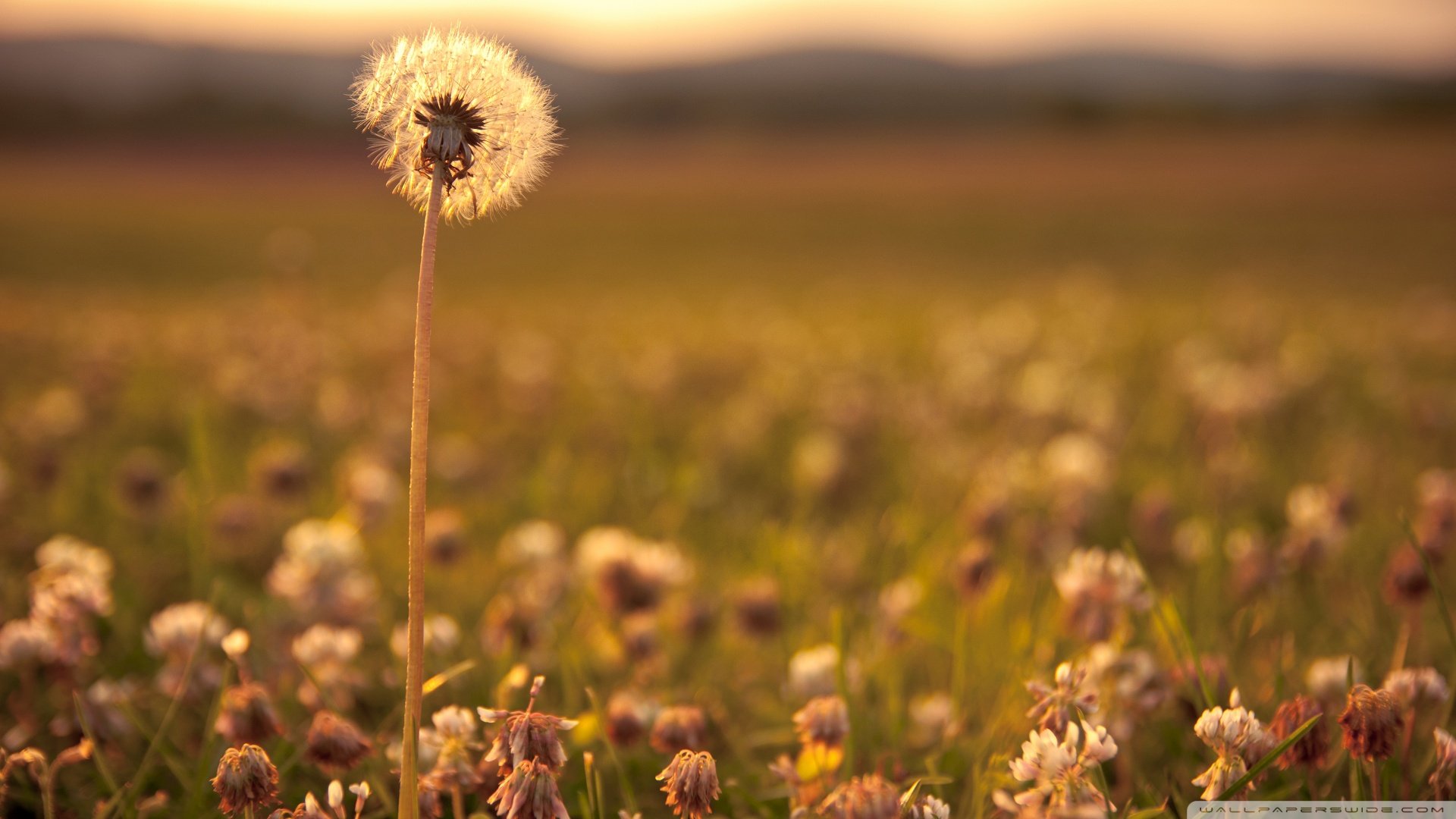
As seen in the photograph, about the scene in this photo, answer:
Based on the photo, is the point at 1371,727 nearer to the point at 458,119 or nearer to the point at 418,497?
the point at 418,497

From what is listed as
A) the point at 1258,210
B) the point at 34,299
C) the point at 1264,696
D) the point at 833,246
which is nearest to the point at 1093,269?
the point at 833,246

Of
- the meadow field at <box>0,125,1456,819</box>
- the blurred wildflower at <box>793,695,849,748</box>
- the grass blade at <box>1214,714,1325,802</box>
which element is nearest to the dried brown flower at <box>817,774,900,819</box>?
the meadow field at <box>0,125,1456,819</box>

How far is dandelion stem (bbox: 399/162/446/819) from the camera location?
988 millimetres

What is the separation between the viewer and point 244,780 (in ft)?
3.75

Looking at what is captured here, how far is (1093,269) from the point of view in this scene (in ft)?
48.0

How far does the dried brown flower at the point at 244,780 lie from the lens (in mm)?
1137

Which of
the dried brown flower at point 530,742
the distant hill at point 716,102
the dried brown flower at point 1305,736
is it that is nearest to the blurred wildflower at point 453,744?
the dried brown flower at point 530,742

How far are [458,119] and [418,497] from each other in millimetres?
384

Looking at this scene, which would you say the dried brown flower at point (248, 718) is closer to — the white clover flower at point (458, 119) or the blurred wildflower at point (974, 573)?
the white clover flower at point (458, 119)

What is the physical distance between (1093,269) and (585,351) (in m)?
10.6

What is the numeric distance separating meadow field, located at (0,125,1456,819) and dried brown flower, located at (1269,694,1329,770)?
14 mm

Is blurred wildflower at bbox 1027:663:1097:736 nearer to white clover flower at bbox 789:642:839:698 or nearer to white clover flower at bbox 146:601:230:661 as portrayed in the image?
white clover flower at bbox 789:642:839:698

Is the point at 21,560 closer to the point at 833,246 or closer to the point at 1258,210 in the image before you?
the point at 833,246

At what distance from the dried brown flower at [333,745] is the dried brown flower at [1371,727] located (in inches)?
49.1
